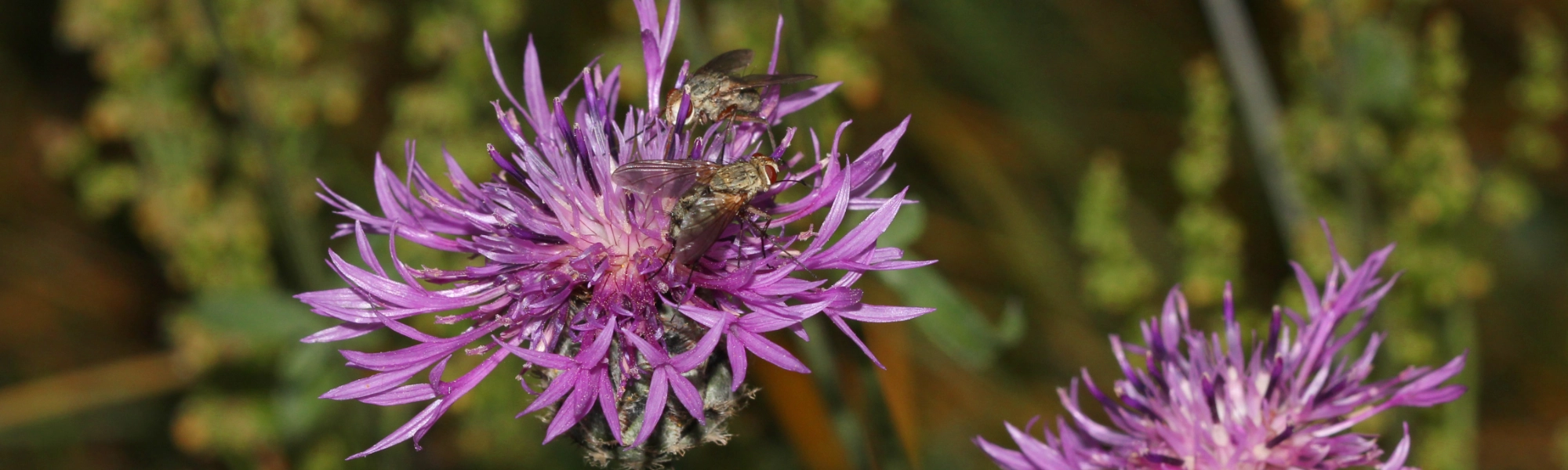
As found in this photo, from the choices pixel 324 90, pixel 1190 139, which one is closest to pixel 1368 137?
pixel 1190 139

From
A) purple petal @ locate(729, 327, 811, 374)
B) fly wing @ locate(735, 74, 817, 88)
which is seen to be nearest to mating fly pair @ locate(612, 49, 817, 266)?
fly wing @ locate(735, 74, 817, 88)

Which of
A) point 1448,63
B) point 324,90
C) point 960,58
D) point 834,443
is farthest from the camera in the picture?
point 960,58

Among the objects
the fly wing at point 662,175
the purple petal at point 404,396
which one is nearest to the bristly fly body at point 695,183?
the fly wing at point 662,175

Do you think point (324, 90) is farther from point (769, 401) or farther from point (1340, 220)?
point (1340, 220)

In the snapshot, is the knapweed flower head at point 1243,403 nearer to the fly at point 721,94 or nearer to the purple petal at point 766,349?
the purple petal at point 766,349

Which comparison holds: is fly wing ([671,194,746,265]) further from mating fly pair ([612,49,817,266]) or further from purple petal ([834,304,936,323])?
purple petal ([834,304,936,323])

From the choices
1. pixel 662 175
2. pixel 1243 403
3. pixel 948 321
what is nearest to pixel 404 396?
pixel 662 175

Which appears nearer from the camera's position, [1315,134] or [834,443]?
[1315,134]

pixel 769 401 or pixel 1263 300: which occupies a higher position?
pixel 1263 300
